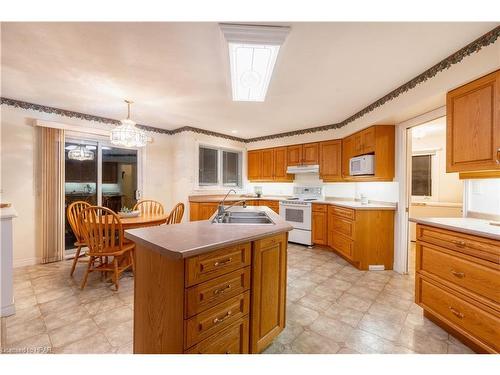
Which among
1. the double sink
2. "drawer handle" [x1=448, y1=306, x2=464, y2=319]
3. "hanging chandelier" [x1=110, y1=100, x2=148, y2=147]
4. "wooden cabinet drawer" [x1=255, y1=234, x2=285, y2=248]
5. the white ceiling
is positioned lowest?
"drawer handle" [x1=448, y1=306, x2=464, y2=319]

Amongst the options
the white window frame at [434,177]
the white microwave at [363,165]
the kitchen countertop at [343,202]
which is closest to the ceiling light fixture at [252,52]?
the white microwave at [363,165]

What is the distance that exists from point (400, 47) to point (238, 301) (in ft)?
7.62

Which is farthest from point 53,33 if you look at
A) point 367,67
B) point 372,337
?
point 372,337

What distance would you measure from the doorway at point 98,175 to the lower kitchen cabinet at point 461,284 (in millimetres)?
4551

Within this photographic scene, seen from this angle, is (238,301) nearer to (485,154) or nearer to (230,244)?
(230,244)

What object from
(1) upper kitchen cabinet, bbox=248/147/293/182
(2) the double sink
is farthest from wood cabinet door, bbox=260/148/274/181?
(2) the double sink

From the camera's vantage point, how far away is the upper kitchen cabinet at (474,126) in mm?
1625

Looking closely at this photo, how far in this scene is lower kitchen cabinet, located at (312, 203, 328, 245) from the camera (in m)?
4.05

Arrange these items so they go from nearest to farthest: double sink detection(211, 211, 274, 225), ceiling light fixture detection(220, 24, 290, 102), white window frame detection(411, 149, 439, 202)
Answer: ceiling light fixture detection(220, 24, 290, 102)
double sink detection(211, 211, 274, 225)
white window frame detection(411, 149, 439, 202)

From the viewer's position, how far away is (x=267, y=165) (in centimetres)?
541

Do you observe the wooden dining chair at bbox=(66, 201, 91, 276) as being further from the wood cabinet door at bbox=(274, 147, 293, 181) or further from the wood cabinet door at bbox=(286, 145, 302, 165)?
the wood cabinet door at bbox=(286, 145, 302, 165)

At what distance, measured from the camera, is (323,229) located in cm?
407

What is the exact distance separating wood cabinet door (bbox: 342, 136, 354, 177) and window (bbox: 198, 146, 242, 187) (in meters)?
2.72

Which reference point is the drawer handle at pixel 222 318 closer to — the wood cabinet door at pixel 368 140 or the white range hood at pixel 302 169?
the wood cabinet door at pixel 368 140
